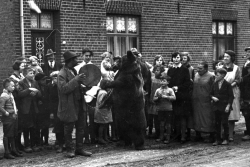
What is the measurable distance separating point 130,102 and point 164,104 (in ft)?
3.75

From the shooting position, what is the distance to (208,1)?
1675cm

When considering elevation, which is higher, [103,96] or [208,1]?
[208,1]

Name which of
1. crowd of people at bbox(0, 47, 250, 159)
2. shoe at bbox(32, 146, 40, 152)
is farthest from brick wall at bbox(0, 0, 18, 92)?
shoe at bbox(32, 146, 40, 152)

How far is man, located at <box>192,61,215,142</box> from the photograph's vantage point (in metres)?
9.85

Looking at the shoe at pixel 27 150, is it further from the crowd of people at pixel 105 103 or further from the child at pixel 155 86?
the child at pixel 155 86

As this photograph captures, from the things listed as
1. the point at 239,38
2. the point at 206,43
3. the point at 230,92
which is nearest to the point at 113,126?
the point at 230,92

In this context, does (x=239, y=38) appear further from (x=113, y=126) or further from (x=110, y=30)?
(x=113, y=126)

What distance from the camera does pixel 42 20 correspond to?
1292cm

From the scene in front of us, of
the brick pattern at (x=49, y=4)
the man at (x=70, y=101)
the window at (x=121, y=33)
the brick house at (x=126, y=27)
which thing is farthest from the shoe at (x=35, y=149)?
the window at (x=121, y=33)

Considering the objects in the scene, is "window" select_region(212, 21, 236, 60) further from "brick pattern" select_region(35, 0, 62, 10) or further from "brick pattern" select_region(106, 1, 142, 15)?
"brick pattern" select_region(35, 0, 62, 10)

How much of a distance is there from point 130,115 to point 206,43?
8.49 metres

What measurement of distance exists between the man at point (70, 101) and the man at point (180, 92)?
Answer: 2.37 m

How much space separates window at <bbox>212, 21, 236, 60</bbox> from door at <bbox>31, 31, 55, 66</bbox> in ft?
22.2

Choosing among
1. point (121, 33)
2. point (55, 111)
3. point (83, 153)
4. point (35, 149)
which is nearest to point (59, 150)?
point (35, 149)
